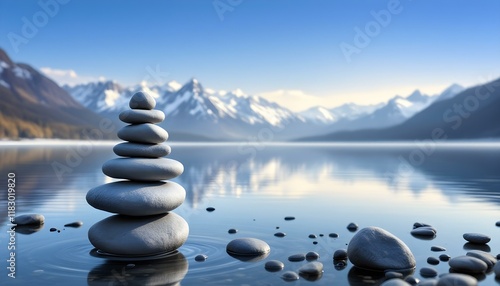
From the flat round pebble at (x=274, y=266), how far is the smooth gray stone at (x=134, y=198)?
185 inches

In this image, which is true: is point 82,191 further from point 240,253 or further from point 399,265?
point 399,265

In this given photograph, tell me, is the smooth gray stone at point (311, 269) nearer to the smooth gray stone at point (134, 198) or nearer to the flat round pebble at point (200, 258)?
the flat round pebble at point (200, 258)

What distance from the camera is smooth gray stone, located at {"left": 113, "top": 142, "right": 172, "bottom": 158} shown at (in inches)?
722

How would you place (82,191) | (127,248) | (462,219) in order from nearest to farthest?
1. (127,248)
2. (462,219)
3. (82,191)

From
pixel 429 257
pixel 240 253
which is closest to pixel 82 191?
pixel 240 253

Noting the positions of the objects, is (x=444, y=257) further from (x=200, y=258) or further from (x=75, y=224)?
(x=75, y=224)

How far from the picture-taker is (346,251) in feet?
55.3

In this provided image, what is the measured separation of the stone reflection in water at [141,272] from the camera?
45.1 ft

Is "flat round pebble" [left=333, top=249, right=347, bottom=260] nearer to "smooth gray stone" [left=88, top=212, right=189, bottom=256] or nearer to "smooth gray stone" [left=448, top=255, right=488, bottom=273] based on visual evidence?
"smooth gray stone" [left=448, top=255, right=488, bottom=273]

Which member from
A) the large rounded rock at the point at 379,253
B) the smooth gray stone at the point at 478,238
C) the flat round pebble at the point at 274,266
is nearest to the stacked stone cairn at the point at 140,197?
the flat round pebble at the point at 274,266

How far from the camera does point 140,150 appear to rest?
18.3 metres

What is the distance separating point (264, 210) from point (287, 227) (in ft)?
17.1

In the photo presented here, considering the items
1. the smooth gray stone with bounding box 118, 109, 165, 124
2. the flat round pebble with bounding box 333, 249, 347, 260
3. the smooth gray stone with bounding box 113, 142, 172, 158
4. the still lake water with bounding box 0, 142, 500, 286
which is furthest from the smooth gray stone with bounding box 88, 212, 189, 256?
the flat round pebble with bounding box 333, 249, 347, 260

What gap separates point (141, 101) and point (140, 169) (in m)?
2.83
